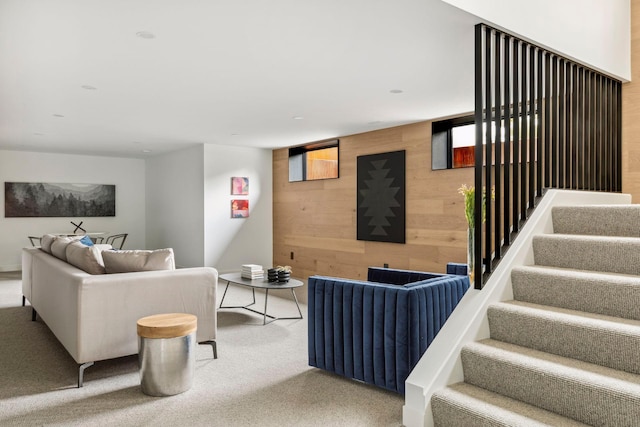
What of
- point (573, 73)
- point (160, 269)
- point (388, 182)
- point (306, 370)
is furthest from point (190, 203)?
Answer: point (573, 73)

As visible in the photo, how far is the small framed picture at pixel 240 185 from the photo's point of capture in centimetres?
862

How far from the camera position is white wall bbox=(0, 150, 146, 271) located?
9.16 meters

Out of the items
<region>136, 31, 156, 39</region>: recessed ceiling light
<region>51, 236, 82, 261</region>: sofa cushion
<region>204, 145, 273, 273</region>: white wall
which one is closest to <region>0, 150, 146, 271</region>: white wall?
<region>204, 145, 273, 273</region>: white wall

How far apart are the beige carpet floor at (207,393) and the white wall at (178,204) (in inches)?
169

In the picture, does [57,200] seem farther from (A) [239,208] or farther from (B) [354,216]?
(B) [354,216]

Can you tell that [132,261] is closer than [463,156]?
Yes

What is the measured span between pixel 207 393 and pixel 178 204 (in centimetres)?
651

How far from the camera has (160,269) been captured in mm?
3705

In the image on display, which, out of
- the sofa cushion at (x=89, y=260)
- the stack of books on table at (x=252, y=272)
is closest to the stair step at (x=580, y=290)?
the sofa cushion at (x=89, y=260)

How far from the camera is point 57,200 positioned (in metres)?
9.62

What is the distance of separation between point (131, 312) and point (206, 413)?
3.44ft

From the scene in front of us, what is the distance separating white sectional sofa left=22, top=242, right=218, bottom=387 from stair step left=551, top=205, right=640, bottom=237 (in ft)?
8.68

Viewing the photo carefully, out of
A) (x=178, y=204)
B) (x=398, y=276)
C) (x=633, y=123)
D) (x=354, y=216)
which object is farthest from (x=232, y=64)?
(x=178, y=204)

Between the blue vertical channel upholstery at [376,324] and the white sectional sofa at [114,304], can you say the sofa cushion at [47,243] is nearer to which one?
the white sectional sofa at [114,304]
